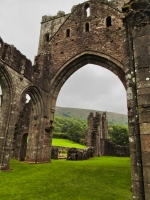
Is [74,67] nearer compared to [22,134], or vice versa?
[74,67]

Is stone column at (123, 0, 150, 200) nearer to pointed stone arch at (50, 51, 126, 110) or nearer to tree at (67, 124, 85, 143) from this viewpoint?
pointed stone arch at (50, 51, 126, 110)

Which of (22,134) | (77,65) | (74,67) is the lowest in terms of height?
(22,134)

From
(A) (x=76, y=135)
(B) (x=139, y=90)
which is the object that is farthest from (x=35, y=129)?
(A) (x=76, y=135)

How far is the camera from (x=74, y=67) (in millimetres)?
13336

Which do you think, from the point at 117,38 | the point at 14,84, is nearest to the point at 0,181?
the point at 14,84

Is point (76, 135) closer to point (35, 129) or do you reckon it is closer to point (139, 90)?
point (35, 129)

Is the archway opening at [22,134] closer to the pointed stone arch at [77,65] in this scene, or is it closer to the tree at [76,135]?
the pointed stone arch at [77,65]

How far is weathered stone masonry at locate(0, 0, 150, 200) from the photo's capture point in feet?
11.3

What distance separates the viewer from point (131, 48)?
3.97 metres

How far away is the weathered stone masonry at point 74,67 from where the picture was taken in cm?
346

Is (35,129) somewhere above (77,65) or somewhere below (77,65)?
below

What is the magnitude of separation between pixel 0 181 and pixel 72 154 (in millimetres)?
8839

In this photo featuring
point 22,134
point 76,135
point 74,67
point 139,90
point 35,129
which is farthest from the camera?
point 76,135

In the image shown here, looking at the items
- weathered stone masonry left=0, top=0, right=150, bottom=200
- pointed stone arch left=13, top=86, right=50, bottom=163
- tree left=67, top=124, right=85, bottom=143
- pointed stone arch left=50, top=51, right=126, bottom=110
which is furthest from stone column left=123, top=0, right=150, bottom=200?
tree left=67, top=124, right=85, bottom=143
